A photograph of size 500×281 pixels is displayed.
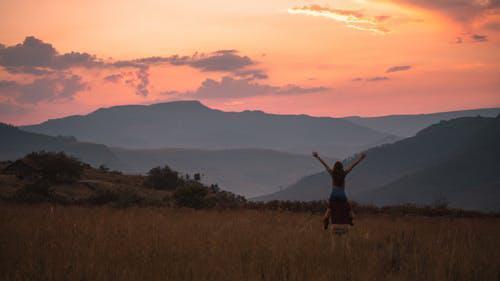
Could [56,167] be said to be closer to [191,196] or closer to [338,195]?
[191,196]

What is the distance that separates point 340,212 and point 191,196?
14.6m

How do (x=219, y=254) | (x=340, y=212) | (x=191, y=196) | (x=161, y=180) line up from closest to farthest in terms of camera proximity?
(x=219, y=254) < (x=340, y=212) < (x=191, y=196) < (x=161, y=180)

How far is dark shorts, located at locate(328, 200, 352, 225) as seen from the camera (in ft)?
35.3

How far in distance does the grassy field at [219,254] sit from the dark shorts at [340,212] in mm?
499

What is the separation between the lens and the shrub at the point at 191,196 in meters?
24.0

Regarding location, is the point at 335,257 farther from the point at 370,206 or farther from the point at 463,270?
the point at 370,206

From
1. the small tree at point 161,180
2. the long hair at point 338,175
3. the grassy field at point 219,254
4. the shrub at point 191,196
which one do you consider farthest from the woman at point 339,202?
the small tree at point 161,180

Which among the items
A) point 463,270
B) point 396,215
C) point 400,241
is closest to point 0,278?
point 463,270

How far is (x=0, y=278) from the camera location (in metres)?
7.04

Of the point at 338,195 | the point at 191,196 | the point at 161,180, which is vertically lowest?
the point at 191,196

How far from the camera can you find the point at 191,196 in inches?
965

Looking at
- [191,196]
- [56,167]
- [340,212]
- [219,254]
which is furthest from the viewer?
[56,167]

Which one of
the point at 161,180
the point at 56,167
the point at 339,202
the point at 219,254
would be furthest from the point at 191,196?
the point at 219,254

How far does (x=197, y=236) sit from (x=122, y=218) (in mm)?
4323
